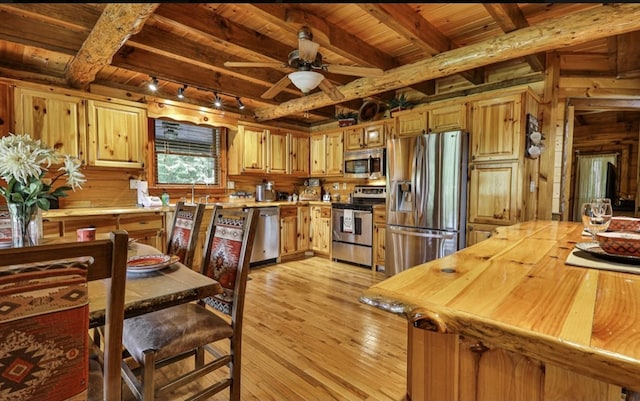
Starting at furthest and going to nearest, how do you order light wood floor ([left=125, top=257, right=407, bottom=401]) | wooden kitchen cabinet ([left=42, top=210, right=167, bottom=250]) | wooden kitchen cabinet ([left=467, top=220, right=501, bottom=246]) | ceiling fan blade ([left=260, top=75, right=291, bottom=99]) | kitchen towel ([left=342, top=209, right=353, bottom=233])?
kitchen towel ([left=342, top=209, right=353, bottom=233]) → wooden kitchen cabinet ([left=467, top=220, right=501, bottom=246]) → wooden kitchen cabinet ([left=42, top=210, right=167, bottom=250]) → ceiling fan blade ([left=260, top=75, right=291, bottom=99]) → light wood floor ([left=125, top=257, right=407, bottom=401])

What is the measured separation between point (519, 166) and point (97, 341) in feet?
12.3

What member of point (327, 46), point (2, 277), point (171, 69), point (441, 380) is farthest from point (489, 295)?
point (171, 69)

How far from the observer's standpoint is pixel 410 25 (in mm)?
2494

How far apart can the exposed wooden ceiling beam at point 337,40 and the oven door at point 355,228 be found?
75.8 inches

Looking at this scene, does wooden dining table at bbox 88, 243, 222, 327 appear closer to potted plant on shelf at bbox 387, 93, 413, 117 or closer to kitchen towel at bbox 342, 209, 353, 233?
kitchen towel at bbox 342, 209, 353, 233

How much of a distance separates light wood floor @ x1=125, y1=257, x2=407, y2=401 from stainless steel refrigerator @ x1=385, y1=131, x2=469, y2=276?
2.49 ft

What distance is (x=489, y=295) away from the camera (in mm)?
729

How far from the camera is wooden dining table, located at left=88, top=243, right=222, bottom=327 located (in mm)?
963

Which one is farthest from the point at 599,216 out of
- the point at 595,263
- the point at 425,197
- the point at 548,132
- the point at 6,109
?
the point at 6,109

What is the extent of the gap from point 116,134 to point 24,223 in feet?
7.66

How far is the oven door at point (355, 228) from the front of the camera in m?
4.20

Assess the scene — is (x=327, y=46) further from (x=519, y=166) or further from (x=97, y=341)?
(x=97, y=341)

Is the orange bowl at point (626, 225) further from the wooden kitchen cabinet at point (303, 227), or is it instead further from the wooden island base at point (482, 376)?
the wooden kitchen cabinet at point (303, 227)

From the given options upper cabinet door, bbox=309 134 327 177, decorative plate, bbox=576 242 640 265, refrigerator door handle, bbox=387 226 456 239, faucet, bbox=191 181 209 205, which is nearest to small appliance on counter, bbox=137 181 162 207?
faucet, bbox=191 181 209 205
